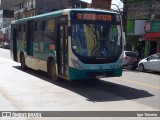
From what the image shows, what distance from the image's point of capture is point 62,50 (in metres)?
14.0

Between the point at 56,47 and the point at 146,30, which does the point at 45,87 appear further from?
the point at 146,30

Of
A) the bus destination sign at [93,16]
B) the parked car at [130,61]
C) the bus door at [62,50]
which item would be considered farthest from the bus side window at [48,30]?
the parked car at [130,61]

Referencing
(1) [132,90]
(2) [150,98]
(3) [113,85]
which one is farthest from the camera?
(3) [113,85]

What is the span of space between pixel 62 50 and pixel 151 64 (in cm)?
1014

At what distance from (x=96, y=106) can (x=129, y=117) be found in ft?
5.26

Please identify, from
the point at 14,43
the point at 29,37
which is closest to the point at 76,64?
the point at 29,37

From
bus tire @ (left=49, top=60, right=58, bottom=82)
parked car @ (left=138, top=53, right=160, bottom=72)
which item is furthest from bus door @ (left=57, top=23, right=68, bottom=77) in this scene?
parked car @ (left=138, top=53, right=160, bottom=72)

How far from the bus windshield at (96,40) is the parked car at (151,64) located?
29.2ft

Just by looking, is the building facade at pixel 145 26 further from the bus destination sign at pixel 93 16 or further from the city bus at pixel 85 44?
the bus destination sign at pixel 93 16

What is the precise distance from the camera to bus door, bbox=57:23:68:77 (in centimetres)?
1365

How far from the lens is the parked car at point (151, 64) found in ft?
72.2

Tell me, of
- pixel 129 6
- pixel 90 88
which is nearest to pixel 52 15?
pixel 90 88

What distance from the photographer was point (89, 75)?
1310 centimetres

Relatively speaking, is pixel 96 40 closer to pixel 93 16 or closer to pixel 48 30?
pixel 93 16
